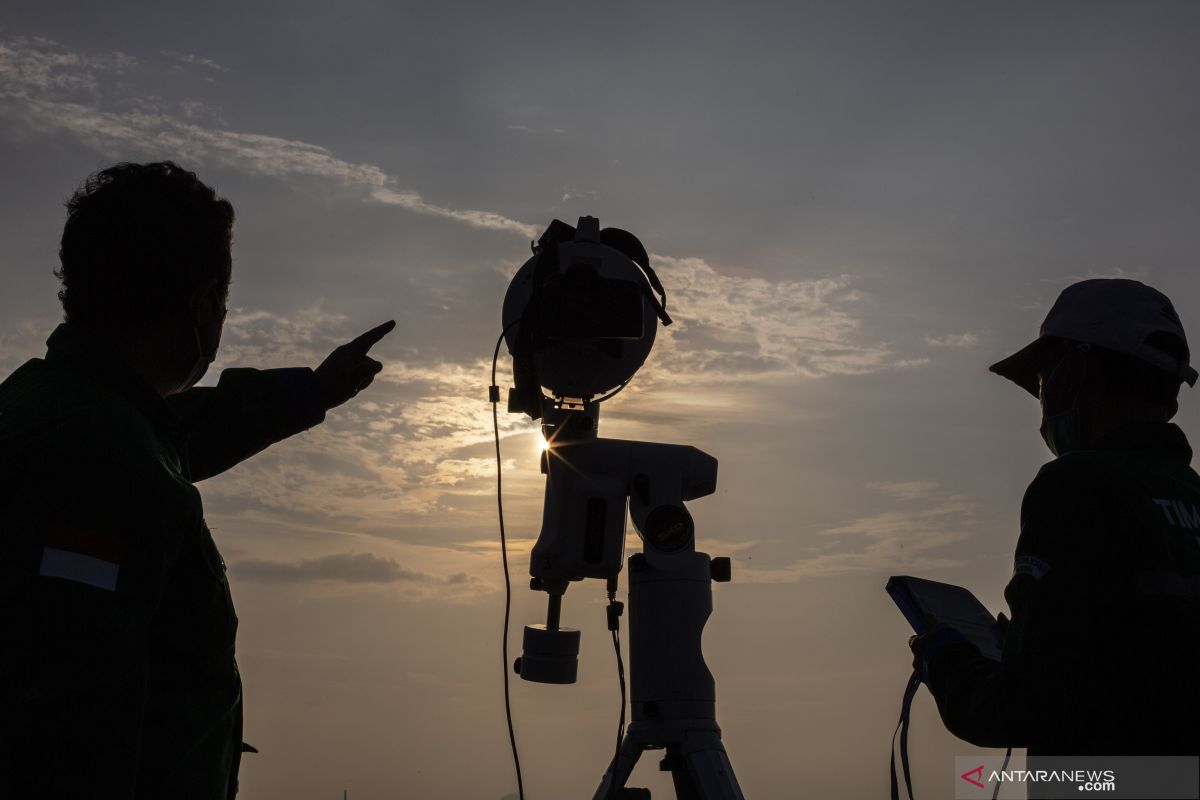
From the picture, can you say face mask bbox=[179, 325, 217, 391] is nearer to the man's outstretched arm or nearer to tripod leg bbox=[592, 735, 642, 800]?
the man's outstretched arm

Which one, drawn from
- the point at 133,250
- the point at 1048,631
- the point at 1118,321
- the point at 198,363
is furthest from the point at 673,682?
the point at 133,250

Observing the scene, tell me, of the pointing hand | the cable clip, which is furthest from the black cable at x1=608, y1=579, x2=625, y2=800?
the pointing hand

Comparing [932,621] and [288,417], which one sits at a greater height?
[288,417]

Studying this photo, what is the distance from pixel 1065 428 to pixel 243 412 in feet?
11.0

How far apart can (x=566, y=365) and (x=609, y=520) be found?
84cm

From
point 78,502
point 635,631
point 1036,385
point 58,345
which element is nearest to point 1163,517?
point 1036,385

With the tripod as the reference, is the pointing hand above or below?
above

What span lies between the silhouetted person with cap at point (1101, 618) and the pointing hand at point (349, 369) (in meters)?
2.81

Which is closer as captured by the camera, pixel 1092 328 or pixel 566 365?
pixel 1092 328

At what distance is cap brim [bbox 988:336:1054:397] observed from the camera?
3746 mm

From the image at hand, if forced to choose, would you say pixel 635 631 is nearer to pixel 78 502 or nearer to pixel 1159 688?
pixel 1159 688

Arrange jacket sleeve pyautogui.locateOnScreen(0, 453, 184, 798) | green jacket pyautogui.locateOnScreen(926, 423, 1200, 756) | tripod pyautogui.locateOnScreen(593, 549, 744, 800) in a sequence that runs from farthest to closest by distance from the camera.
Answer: tripod pyautogui.locateOnScreen(593, 549, 744, 800)
green jacket pyautogui.locateOnScreen(926, 423, 1200, 756)
jacket sleeve pyautogui.locateOnScreen(0, 453, 184, 798)

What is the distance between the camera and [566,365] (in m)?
5.05

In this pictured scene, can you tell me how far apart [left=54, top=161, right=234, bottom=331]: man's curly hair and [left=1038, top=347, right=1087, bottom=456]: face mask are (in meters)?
3.02
